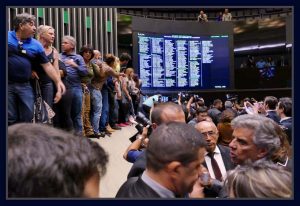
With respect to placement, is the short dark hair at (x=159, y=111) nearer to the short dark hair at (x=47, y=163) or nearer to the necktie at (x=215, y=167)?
the necktie at (x=215, y=167)

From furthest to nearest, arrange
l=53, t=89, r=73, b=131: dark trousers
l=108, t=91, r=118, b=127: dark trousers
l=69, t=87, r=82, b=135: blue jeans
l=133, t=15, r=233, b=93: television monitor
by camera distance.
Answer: l=133, t=15, r=233, b=93: television monitor → l=108, t=91, r=118, b=127: dark trousers → l=69, t=87, r=82, b=135: blue jeans → l=53, t=89, r=73, b=131: dark trousers

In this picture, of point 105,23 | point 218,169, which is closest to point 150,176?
point 218,169

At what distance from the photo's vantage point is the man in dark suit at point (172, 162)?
138 cm

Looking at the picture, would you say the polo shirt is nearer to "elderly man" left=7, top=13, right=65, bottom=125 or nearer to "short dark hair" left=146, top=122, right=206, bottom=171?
"elderly man" left=7, top=13, right=65, bottom=125

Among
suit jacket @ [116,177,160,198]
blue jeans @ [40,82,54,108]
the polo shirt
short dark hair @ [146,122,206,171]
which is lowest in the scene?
suit jacket @ [116,177,160,198]

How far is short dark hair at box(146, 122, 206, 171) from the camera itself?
54.2 inches

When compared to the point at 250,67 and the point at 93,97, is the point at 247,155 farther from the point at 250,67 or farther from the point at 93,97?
the point at 250,67

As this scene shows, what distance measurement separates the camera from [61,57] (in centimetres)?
382

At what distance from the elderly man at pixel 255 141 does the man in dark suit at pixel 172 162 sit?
2.29 feet

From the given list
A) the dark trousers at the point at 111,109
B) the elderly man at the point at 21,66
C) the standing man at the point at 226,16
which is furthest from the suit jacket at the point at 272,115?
the standing man at the point at 226,16

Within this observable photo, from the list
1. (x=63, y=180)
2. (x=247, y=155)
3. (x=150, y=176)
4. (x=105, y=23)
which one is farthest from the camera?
(x=105, y=23)

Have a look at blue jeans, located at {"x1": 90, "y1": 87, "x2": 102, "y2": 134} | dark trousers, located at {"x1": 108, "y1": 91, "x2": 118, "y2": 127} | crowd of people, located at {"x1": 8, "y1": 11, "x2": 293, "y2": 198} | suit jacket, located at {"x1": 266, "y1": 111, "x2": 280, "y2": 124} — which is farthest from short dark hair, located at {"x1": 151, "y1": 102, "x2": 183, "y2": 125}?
dark trousers, located at {"x1": 108, "y1": 91, "x2": 118, "y2": 127}
